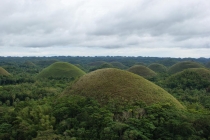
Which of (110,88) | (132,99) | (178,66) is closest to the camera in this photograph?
(132,99)

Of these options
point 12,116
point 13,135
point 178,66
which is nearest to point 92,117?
point 13,135

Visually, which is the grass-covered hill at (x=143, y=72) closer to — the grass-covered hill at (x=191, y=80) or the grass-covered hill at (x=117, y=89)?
the grass-covered hill at (x=191, y=80)

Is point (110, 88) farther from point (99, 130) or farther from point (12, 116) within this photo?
point (12, 116)

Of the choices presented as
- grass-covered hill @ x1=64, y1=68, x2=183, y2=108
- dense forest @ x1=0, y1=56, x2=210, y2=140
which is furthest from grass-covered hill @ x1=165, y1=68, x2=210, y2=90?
dense forest @ x1=0, y1=56, x2=210, y2=140

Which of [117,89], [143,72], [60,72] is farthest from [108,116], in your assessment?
[143,72]

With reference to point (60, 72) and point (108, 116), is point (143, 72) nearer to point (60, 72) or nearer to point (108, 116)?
point (60, 72)

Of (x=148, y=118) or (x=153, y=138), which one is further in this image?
(x=148, y=118)
